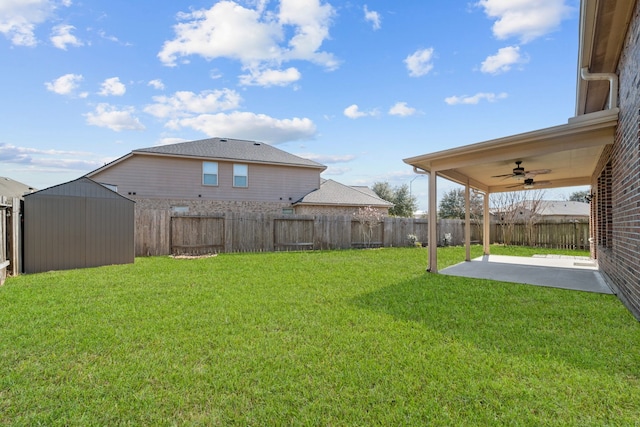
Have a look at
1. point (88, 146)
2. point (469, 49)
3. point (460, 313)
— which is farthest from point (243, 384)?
point (88, 146)

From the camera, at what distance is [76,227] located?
26.0 feet

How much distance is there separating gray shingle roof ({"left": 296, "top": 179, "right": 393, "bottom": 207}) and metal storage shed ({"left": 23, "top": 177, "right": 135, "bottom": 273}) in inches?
380

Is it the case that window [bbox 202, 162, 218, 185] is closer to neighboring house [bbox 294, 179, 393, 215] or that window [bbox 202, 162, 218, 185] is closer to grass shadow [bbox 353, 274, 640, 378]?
neighboring house [bbox 294, 179, 393, 215]

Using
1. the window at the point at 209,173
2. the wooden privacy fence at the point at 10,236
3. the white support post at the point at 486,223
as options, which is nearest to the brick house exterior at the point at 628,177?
the white support post at the point at 486,223

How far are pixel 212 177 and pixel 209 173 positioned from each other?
0.24m

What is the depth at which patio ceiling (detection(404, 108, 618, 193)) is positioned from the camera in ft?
16.7

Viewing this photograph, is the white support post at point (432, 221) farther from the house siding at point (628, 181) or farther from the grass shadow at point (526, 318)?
the house siding at point (628, 181)

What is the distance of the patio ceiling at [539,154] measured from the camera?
5094mm

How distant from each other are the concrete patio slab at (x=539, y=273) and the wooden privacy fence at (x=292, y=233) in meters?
5.68

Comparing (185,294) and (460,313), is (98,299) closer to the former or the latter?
(185,294)

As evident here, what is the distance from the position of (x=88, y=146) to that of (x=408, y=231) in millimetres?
14704

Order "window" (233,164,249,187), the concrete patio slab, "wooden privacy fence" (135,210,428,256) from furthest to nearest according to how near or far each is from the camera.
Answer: "window" (233,164,249,187) → "wooden privacy fence" (135,210,428,256) → the concrete patio slab

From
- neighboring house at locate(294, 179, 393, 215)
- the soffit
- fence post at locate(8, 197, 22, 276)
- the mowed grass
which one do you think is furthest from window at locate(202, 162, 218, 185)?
the soffit

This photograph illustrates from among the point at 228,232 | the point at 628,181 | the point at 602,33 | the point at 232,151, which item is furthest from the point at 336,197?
the point at 628,181
